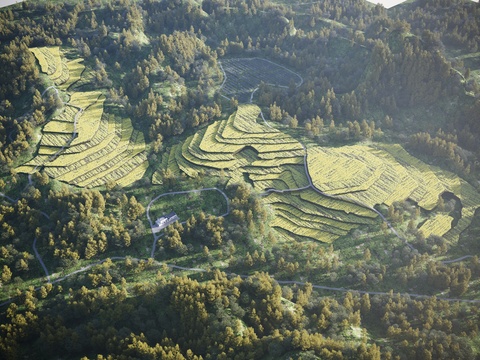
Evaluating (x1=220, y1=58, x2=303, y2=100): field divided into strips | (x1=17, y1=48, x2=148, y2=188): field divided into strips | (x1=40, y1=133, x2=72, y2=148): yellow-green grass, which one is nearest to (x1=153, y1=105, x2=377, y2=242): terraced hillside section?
(x1=17, y1=48, x2=148, y2=188): field divided into strips

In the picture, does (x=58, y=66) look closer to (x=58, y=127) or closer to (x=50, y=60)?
(x=50, y=60)

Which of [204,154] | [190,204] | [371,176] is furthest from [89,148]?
[371,176]

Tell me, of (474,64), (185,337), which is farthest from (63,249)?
(474,64)

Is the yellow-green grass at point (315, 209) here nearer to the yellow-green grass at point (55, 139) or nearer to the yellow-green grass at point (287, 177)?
the yellow-green grass at point (287, 177)

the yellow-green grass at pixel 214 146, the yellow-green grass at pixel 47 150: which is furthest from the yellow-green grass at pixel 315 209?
the yellow-green grass at pixel 47 150

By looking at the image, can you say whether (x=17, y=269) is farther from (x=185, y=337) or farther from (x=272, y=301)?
(x=272, y=301)
